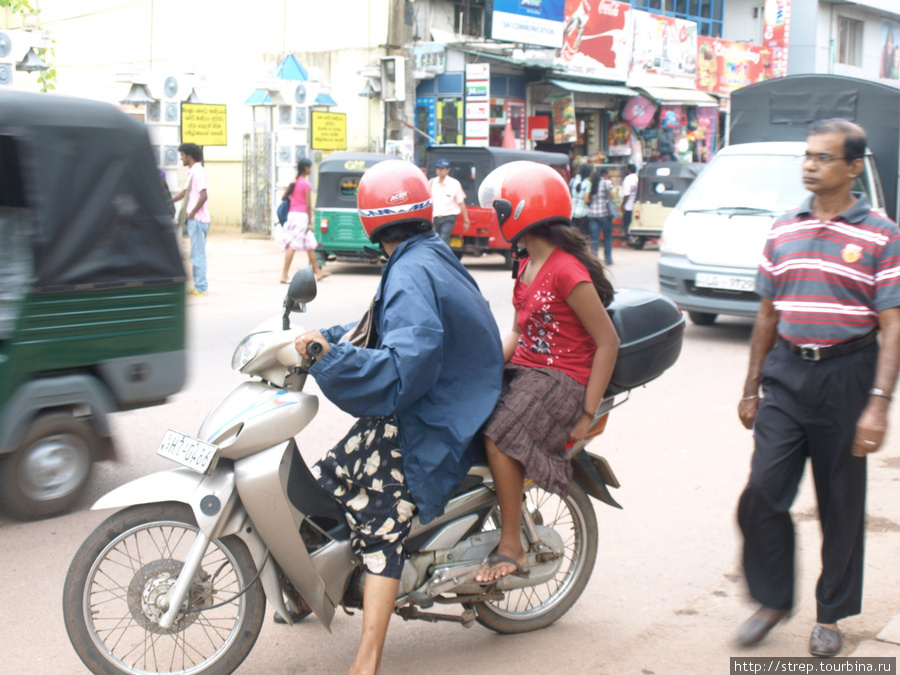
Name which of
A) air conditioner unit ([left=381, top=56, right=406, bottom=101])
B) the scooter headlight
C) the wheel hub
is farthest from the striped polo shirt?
air conditioner unit ([left=381, top=56, right=406, bottom=101])

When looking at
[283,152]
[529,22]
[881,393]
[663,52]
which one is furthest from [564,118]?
[881,393]

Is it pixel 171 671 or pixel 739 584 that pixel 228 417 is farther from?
pixel 739 584

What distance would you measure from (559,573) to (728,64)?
93.9ft

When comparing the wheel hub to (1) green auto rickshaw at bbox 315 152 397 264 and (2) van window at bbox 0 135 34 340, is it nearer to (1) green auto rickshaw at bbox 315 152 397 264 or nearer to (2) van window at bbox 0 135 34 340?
(2) van window at bbox 0 135 34 340

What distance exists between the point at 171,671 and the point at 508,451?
1.24 m

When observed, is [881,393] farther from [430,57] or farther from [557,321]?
[430,57]

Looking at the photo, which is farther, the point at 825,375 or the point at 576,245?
the point at 576,245

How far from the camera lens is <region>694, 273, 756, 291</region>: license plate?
28.7ft

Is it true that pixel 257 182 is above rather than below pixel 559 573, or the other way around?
above

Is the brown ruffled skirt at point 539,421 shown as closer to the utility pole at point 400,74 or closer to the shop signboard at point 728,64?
the utility pole at point 400,74

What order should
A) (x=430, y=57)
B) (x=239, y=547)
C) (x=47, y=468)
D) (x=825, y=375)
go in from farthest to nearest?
1. (x=430, y=57)
2. (x=47, y=468)
3. (x=825, y=375)
4. (x=239, y=547)

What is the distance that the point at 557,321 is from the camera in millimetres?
3229

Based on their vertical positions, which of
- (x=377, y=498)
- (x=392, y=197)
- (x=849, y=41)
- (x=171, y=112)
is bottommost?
(x=377, y=498)

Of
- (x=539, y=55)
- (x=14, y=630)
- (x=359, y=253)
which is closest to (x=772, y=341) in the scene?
(x=14, y=630)
